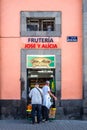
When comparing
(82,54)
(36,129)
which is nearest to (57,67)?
(82,54)

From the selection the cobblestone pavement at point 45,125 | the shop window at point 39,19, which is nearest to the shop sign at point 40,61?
the shop window at point 39,19

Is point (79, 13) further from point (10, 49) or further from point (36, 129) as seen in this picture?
point (36, 129)

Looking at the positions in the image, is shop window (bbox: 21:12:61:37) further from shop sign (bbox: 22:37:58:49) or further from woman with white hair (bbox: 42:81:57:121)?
woman with white hair (bbox: 42:81:57:121)

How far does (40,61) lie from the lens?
2289 centimetres

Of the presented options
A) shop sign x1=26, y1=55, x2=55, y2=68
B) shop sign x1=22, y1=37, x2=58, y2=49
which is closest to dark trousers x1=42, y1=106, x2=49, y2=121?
shop sign x1=26, y1=55, x2=55, y2=68

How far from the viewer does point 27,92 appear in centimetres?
2280

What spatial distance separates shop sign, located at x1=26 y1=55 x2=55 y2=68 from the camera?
2286 centimetres

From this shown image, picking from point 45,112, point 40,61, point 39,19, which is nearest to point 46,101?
point 45,112

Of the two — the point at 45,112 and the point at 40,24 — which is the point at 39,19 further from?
the point at 45,112

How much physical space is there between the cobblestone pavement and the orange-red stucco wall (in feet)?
4.79

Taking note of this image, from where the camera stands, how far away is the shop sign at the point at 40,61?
22.9 m

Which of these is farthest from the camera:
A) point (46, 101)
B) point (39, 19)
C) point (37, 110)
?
point (39, 19)

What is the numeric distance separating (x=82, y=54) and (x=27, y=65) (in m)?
2.36

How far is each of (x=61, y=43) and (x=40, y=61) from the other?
3.84 ft
